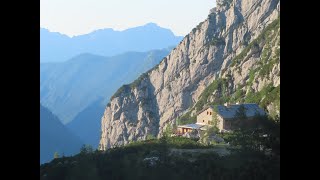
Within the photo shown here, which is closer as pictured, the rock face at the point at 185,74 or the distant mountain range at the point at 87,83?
the rock face at the point at 185,74

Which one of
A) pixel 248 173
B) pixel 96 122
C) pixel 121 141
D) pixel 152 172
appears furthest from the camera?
pixel 96 122

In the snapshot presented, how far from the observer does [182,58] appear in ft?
104

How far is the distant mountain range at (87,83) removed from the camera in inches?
1624

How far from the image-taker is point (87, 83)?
47031 mm

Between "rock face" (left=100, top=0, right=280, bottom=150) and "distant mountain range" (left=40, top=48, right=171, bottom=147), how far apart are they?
7.98 m

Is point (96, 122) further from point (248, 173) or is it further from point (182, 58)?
point (248, 173)

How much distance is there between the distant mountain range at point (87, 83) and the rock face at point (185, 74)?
26.2 ft

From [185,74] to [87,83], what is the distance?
18.5 meters

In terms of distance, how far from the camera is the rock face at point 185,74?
28.8 m

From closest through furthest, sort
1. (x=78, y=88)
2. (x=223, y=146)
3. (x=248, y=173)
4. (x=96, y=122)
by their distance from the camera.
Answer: (x=248, y=173), (x=223, y=146), (x=96, y=122), (x=78, y=88)
